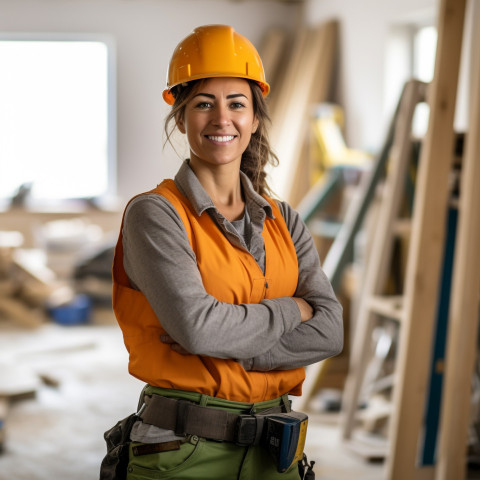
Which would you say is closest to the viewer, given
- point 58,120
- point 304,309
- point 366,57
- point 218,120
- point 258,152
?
point 218,120

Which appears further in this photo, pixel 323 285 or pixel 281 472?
pixel 323 285

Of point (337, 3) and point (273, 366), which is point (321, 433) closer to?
point (273, 366)

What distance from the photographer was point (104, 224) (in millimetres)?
8984

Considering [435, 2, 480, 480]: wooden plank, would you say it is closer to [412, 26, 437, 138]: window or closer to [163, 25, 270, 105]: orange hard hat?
[163, 25, 270, 105]: orange hard hat

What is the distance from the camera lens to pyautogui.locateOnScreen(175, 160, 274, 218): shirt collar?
182cm

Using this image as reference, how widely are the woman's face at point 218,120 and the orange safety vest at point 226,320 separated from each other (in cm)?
14

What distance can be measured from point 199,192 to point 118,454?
693 mm

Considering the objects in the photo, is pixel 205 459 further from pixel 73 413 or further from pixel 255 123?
pixel 73 413

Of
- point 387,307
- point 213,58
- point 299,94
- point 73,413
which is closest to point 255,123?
point 213,58

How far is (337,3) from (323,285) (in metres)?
6.28

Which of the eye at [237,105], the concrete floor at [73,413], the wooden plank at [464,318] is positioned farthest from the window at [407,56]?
the eye at [237,105]

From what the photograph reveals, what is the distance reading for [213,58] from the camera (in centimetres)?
185

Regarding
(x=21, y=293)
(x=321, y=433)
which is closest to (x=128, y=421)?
(x=321, y=433)

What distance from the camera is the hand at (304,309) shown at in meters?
1.92
